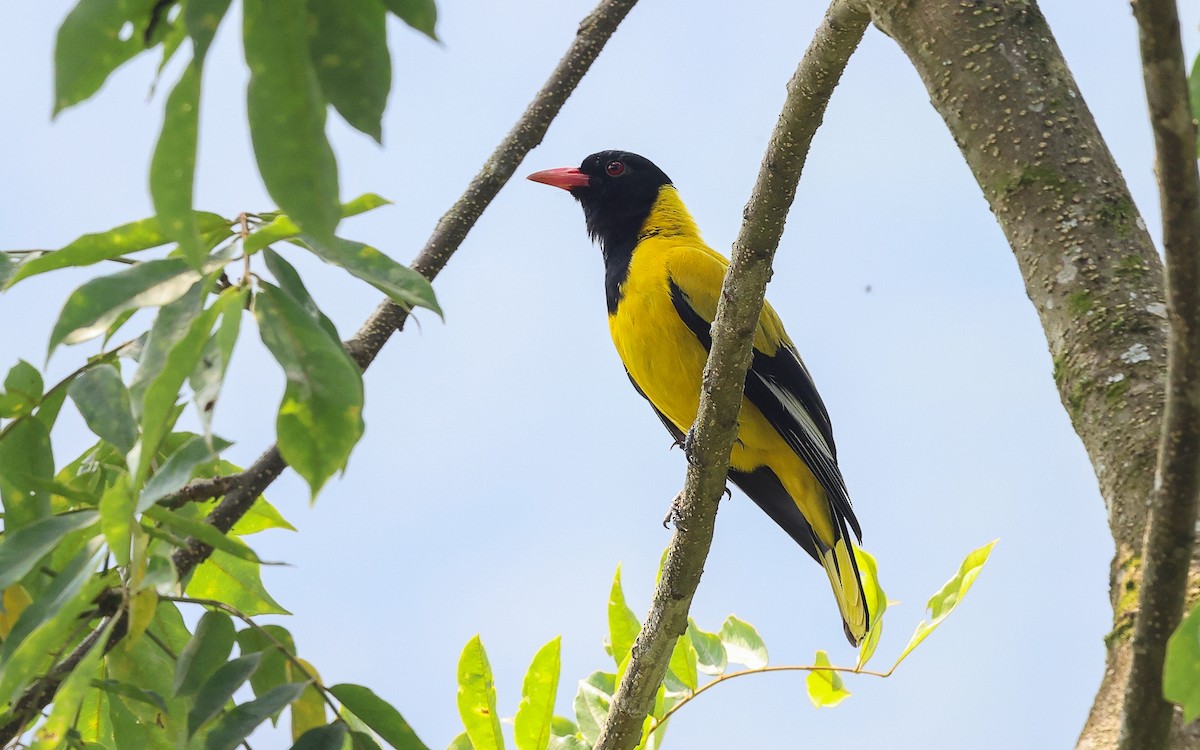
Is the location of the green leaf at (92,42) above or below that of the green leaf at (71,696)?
above

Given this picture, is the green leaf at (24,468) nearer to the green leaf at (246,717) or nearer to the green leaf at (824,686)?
the green leaf at (246,717)

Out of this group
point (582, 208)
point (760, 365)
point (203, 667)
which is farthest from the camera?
point (582, 208)

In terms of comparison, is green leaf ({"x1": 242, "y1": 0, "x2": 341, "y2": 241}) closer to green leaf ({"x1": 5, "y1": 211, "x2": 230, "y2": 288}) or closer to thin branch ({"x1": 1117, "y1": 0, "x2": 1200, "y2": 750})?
green leaf ({"x1": 5, "y1": 211, "x2": 230, "y2": 288})

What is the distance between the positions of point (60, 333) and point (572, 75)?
229 cm

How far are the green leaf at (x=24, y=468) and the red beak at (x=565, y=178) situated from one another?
3897mm

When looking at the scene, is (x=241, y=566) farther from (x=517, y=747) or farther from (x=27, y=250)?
(x=517, y=747)

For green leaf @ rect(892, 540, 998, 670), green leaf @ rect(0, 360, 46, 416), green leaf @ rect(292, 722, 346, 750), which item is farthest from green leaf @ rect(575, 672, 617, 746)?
green leaf @ rect(0, 360, 46, 416)

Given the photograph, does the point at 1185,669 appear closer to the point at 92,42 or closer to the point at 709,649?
the point at 92,42

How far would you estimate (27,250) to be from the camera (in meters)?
1.97

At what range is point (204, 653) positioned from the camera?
164 centimetres

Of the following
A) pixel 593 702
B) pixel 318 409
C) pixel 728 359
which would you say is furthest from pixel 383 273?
pixel 593 702

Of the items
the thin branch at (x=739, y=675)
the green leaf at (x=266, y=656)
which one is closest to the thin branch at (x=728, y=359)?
the thin branch at (x=739, y=675)

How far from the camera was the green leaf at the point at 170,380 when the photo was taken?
47.9 inches

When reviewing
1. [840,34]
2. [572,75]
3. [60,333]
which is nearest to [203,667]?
[60,333]
